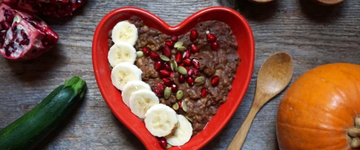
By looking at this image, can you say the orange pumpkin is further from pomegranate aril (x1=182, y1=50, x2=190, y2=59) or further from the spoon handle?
pomegranate aril (x1=182, y1=50, x2=190, y2=59)

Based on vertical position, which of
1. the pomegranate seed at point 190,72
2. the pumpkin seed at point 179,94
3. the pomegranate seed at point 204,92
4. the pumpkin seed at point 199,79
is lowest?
the pumpkin seed at point 179,94

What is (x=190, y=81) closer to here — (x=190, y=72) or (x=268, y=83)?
(x=190, y=72)

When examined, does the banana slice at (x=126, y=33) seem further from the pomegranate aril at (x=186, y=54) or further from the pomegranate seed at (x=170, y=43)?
the pomegranate aril at (x=186, y=54)

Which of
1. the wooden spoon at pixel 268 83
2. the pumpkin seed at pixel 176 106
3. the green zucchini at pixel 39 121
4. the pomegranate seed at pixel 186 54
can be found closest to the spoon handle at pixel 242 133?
the wooden spoon at pixel 268 83

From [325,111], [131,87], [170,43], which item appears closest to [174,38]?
[170,43]

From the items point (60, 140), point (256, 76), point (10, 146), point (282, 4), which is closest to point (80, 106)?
point (60, 140)

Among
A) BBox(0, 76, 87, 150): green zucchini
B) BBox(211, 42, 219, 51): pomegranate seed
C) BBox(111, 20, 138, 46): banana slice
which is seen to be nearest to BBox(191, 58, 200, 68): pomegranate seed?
BBox(211, 42, 219, 51): pomegranate seed

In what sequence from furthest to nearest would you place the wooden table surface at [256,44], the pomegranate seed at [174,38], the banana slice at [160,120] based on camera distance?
the wooden table surface at [256,44]
the pomegranate seed at [174,38]
the banana slice at [160,120]
